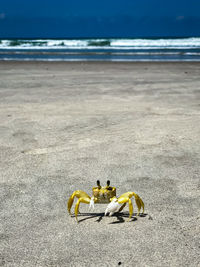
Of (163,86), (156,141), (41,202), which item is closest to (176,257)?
(41,202)

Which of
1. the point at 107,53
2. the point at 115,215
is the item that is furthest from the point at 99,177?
the point at 107,53

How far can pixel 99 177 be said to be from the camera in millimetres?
3344

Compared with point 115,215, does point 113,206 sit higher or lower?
higher

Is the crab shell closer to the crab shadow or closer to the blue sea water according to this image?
the crab shadow

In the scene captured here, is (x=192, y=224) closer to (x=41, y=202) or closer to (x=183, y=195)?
(x=183, y=195)

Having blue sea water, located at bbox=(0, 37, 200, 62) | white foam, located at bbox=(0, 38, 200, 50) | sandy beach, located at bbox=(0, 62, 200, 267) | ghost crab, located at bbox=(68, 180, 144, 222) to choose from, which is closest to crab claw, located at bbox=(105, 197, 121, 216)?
ghost crab, located at bbox=(68, 180, 144, 222)

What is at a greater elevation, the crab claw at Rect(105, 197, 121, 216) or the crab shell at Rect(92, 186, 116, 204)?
the crab shell at Rect(92, 186, 116, 204)

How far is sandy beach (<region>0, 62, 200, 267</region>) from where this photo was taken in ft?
7.27

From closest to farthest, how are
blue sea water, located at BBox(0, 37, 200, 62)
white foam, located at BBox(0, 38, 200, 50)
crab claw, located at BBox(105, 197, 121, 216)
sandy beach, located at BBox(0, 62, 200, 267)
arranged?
sandy beach, located at BBox(0, 62, 200, 267) → crab claw, located at BBox(105, 197, 121, 216) → blue sea water, located at BBox(0, 37, 200, 62) → white foam, located at BBox(0, 38, 200, 50)

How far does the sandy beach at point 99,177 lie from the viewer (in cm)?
221

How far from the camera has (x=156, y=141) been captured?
14.5 ft

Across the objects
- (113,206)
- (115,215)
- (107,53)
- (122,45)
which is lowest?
(115,215)

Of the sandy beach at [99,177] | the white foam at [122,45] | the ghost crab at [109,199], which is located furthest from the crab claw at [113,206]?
the white foam at [122,45]

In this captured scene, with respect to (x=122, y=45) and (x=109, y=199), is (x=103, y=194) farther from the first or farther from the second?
(x=122, y=45)
